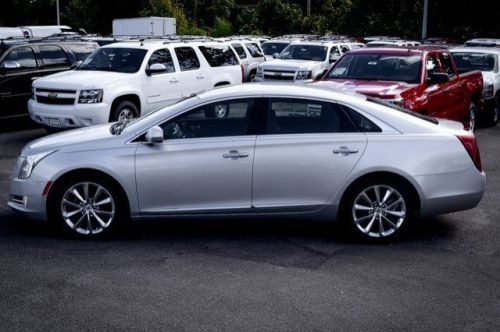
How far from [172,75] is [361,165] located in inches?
320

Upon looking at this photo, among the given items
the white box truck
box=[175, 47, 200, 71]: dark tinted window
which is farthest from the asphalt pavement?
the white box truck

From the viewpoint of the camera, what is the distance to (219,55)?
15922mm

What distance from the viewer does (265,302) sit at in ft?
18.1

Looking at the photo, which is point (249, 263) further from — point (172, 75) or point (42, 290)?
point (172, 75)

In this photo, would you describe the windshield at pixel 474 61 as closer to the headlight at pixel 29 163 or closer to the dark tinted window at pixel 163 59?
the dark tinted window at pixel 163 59

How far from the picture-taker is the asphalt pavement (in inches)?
204

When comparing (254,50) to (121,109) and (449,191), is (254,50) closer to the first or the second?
(121,109)

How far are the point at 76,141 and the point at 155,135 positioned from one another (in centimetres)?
88

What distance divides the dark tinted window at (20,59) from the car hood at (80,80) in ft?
5.42

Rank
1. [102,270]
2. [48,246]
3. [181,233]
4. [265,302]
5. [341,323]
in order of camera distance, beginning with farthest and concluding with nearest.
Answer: [181,233], [48,246], [102,270], [265,302], [341,323]

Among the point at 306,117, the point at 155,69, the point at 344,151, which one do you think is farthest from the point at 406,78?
the point at 344,151

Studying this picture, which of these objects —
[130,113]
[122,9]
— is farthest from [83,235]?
[122,9]

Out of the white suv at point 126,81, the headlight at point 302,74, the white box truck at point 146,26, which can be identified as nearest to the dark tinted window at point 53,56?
the white suv at point 126,81

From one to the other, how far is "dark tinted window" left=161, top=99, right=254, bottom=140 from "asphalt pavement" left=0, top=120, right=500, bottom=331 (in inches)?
37.7
